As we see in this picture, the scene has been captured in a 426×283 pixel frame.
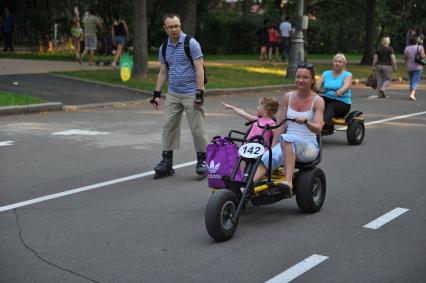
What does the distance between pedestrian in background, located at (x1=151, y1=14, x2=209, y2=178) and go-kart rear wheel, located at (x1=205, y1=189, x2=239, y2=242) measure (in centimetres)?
251

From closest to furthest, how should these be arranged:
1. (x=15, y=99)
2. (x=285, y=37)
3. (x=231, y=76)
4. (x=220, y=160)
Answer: (x=220, y=160) → (x=15, y=99) → (x=231, y=76) → (x=285, y=37)

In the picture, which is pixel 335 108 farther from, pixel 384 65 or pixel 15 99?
pixel 384 65

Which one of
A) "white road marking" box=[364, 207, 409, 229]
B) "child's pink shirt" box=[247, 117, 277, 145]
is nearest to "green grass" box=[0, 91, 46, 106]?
"child's pink shirt" box=[247, 117, 277, 145]

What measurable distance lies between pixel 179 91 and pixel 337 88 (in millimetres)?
3498

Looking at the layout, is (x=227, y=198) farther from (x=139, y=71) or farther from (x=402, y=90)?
(x=402, y=90)

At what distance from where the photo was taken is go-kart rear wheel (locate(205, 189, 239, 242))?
5.52m

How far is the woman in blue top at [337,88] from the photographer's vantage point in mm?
10781

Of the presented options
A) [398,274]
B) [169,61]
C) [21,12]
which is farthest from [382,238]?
[21,12]

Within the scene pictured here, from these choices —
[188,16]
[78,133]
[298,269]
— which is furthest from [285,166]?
[188,16]

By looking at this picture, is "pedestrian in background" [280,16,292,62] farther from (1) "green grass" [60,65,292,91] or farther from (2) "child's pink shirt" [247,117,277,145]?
(2) "child's pink shirt" [247,117,277,145]

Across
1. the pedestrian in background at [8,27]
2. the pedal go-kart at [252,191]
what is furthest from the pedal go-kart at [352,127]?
the pedestrian in background at [8,27]

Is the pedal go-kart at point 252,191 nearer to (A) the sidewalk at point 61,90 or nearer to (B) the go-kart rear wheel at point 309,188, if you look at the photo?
(B) the go-kart rear wheel at point 309,188

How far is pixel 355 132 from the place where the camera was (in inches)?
424

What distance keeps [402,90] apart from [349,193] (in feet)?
A: 50.3
